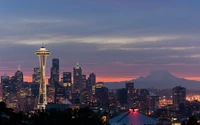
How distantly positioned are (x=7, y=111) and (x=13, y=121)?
635cm

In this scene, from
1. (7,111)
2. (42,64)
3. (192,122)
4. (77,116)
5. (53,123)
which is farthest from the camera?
(42,64)

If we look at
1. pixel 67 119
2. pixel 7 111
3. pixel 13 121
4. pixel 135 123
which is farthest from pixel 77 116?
pixel 135 123

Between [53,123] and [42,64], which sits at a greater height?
[42,64]

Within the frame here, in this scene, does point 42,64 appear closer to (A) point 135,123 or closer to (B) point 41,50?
(B) point 41,50

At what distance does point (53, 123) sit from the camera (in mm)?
65000

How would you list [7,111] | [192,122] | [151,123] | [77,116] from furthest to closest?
[151,123] < [77,116] < [192,122] < [7,111]

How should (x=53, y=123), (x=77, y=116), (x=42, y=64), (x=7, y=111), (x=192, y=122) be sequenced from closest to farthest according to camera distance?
(x=7, y=111) → (x=192, y=122) → (x=53, y=123) → (x=77, y=116) → (x=42, y=64)

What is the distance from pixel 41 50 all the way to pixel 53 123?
128 metres

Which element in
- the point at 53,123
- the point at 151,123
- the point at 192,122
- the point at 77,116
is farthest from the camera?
the point at 151,123

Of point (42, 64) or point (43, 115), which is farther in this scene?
point (42, 64)

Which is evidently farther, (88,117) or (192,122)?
(88,117)

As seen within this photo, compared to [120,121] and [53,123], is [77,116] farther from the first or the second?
[120,121]

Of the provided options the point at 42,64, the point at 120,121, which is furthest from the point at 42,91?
the point at 120,121

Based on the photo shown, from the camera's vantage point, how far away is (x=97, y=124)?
7706 cm
